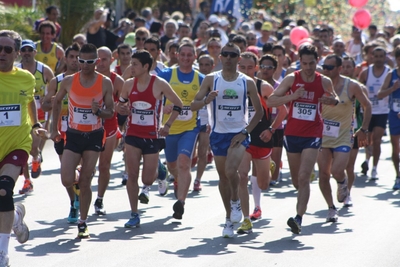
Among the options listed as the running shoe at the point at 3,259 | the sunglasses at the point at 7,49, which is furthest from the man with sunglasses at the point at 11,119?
the running shoe at the point at 3,259

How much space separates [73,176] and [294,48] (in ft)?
53.1

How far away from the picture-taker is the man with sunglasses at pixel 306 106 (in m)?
9.98

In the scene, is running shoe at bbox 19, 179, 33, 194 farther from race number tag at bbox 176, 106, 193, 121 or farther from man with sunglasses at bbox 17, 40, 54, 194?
race number tag at bbox 176, 106, 193, 121

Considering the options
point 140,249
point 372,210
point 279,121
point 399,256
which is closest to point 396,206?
point 372,210

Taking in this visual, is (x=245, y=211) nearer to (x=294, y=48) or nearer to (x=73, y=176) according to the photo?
(x=73, y=176)

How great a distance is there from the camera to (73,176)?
9.53 m

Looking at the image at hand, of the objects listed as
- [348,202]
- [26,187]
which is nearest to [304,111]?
[348,202]

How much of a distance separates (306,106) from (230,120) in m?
0.96

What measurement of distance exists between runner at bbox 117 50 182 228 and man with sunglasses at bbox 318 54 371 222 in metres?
2.03

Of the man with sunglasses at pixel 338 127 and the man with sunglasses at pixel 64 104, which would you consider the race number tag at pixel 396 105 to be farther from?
the man with sunglasses at pixel 64 104

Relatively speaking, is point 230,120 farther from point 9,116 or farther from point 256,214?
point 9,116

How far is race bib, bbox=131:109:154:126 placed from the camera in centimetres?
1031

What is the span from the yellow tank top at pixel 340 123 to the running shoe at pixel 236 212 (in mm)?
2044

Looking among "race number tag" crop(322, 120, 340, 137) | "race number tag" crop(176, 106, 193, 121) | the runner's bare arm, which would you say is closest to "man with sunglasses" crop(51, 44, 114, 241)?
the runner's bare arm
